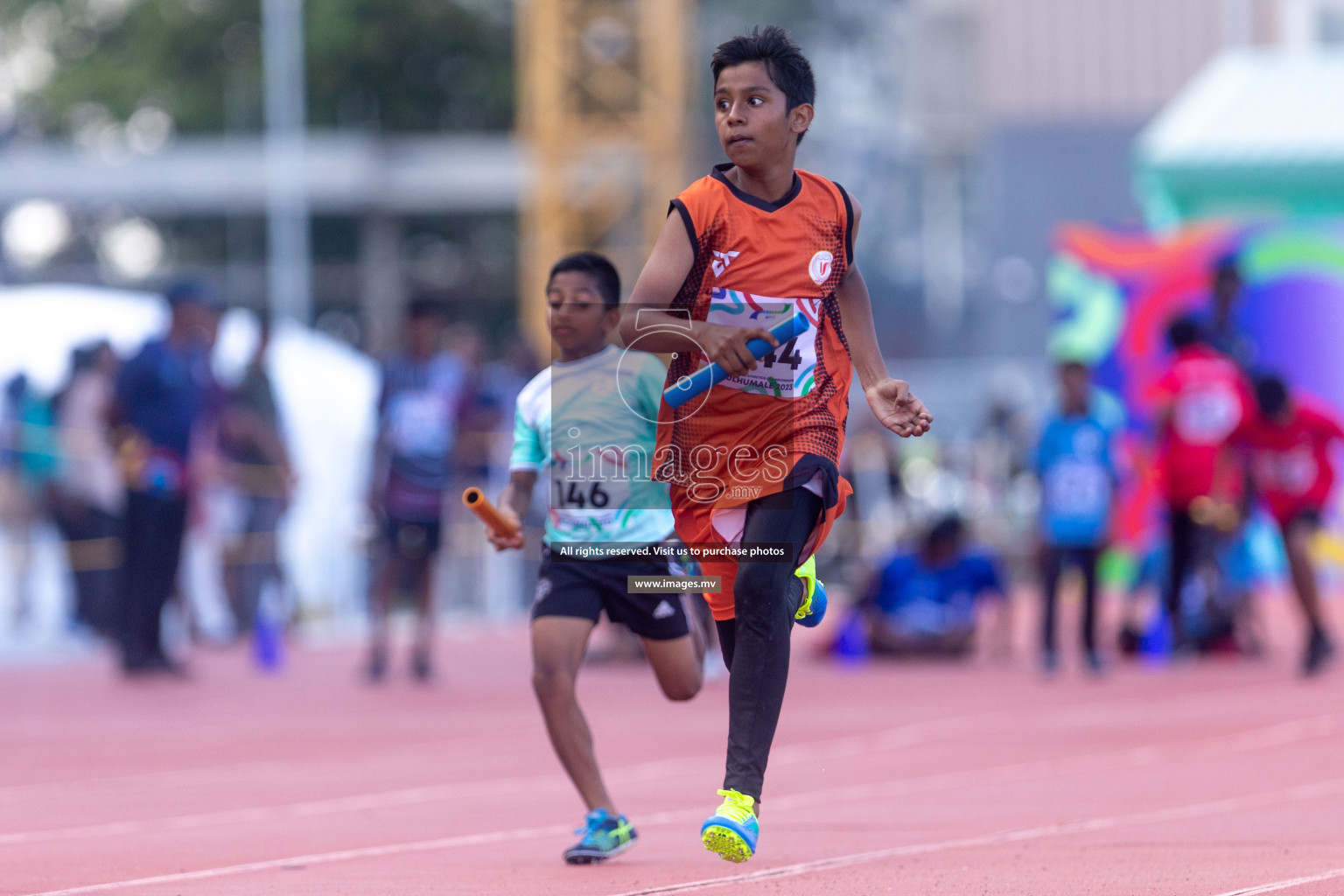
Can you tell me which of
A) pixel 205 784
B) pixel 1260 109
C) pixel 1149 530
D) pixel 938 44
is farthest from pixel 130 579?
pixel 938 44

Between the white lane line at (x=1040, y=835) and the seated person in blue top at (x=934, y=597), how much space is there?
20.5ft

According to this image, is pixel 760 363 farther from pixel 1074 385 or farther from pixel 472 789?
pixel 1074 385

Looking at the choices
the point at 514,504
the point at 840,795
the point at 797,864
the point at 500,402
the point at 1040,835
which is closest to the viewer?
the point at 797,864

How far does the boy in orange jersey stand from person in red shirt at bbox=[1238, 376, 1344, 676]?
804 centimetres

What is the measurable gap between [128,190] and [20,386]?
28.8m

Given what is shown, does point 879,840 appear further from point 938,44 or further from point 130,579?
point 938,44

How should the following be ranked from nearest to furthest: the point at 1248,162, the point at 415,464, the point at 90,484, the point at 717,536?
the point at 717,536, the point at 415,464, the point at 90,484, the point at 1248,162

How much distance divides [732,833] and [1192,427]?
908 cm

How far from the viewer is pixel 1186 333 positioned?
44.0 feet

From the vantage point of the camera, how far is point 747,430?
17.0ft

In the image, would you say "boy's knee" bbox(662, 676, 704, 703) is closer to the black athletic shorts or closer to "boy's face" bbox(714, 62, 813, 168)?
the black athletic shorts

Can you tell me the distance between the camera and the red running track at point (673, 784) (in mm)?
5766

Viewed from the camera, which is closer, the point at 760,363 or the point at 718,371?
the point at 718,371

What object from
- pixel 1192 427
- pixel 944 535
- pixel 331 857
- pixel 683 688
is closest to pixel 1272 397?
pixel 1192 427
